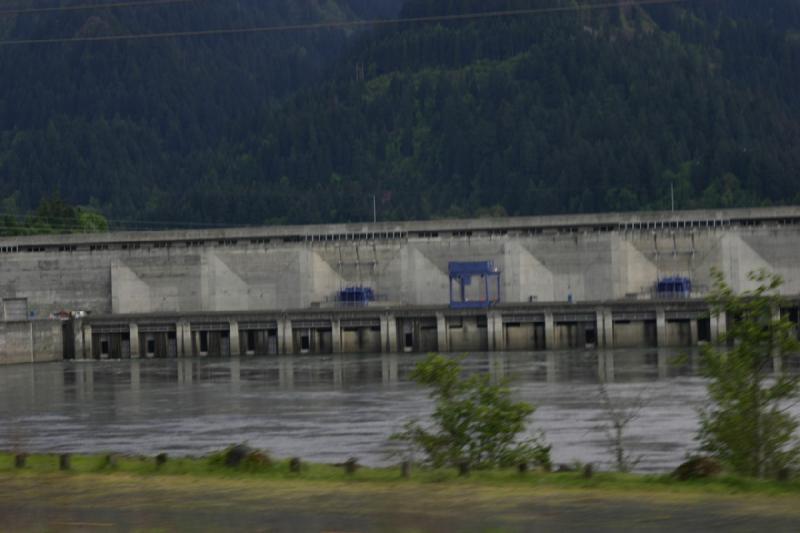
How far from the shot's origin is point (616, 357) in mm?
85125

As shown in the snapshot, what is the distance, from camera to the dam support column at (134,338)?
103 meters

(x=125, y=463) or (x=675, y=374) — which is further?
(x=675, y=374)

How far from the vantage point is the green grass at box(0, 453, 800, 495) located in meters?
22.8

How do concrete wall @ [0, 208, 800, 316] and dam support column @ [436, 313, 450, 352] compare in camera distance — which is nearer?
dam support column @ [436, 313, 450, 352]

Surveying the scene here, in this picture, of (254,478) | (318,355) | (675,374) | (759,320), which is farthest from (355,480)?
(318,355)

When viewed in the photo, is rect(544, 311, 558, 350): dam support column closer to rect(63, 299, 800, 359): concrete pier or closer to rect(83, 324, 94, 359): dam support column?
rect(63, 299, 800, 359): concrete pier

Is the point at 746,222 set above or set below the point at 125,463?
above

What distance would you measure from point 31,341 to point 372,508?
8165 cm

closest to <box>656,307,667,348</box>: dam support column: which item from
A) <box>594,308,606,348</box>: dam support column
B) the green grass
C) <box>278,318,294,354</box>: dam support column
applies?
<box>594,308,606,348</box>: dam support column

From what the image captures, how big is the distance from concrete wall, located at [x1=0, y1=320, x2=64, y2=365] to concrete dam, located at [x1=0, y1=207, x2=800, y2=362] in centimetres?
11

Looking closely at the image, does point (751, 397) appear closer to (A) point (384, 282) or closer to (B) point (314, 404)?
(B) point (314, 404)

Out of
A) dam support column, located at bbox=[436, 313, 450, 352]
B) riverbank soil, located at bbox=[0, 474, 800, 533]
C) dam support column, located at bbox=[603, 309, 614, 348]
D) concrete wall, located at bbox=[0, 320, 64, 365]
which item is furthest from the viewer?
dam support column, located at bbox=[436, 313, 450, 352]

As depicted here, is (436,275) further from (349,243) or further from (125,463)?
(125,463)

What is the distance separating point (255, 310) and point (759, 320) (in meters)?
79.5
